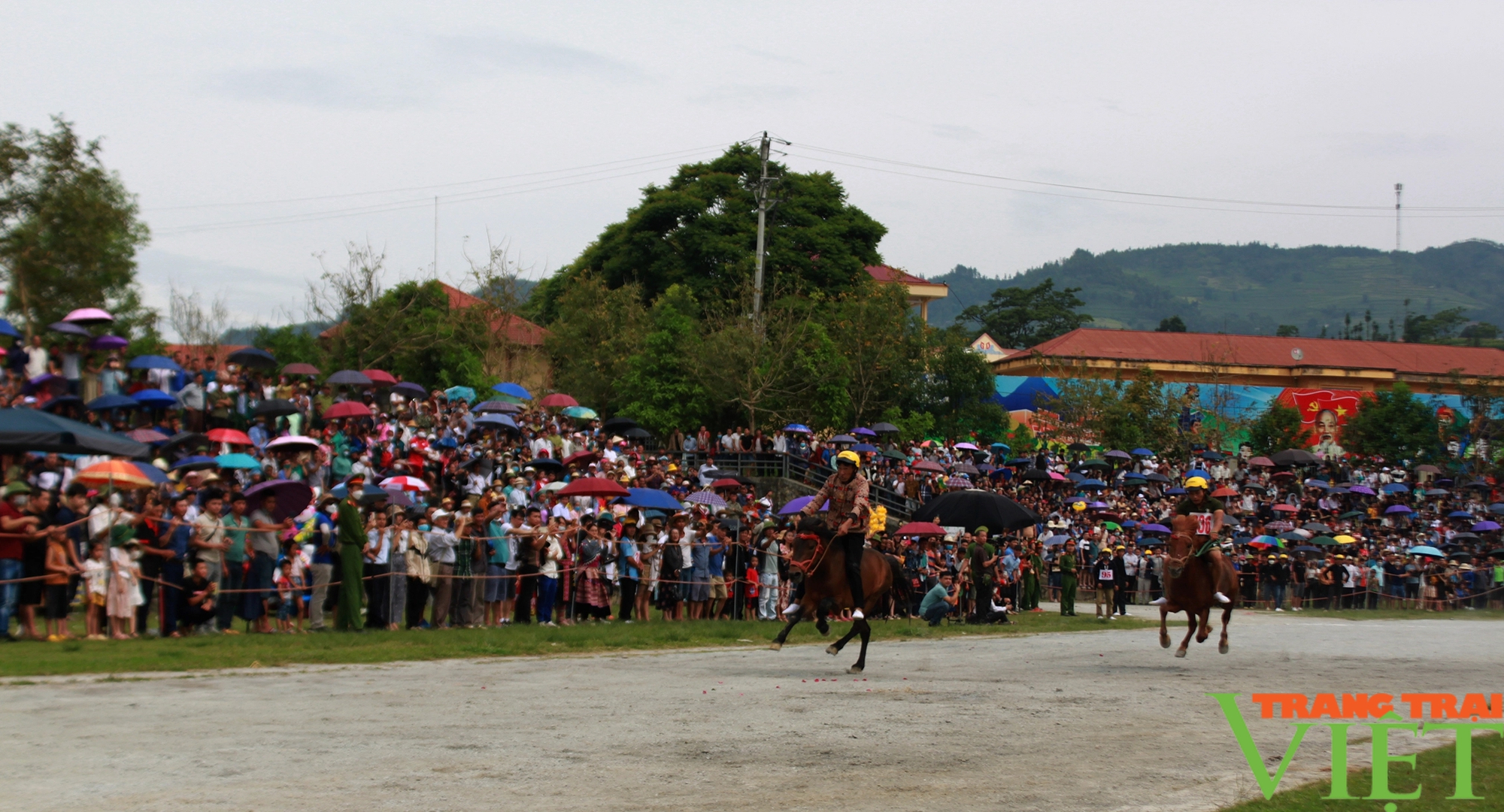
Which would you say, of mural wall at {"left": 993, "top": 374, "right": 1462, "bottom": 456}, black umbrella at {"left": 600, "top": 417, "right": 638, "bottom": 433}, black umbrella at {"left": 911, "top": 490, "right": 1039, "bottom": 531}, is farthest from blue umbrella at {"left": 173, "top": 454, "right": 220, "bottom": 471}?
mural wall at {"left": 993, "top": 374, "right": 1462, "bottom": 456}

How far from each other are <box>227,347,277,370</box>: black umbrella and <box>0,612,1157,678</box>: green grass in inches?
510

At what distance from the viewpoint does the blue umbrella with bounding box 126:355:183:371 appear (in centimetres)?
2669

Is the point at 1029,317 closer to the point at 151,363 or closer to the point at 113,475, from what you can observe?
the point at 151,363

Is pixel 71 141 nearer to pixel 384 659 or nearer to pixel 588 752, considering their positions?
pixel 384 659

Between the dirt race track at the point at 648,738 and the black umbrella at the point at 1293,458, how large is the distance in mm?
41623

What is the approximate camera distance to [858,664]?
15.4 meters

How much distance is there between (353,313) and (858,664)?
40968 millimetres

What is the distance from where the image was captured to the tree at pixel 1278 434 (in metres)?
67.6

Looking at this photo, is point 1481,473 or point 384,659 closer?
point 384,659

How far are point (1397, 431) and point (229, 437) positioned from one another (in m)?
62.3

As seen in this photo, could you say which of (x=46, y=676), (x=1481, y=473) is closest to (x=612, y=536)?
(x=46, y=676)

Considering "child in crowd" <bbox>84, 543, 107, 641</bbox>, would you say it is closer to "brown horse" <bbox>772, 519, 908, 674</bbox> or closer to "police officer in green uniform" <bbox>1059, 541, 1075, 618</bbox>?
"brown horse" <bbox>772, 519, 908, 674</bbox>

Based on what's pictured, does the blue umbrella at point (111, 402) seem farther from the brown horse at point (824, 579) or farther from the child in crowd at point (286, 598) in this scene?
the brown horse at point (824, 579)

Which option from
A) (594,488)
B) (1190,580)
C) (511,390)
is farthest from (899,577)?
(511,390)
